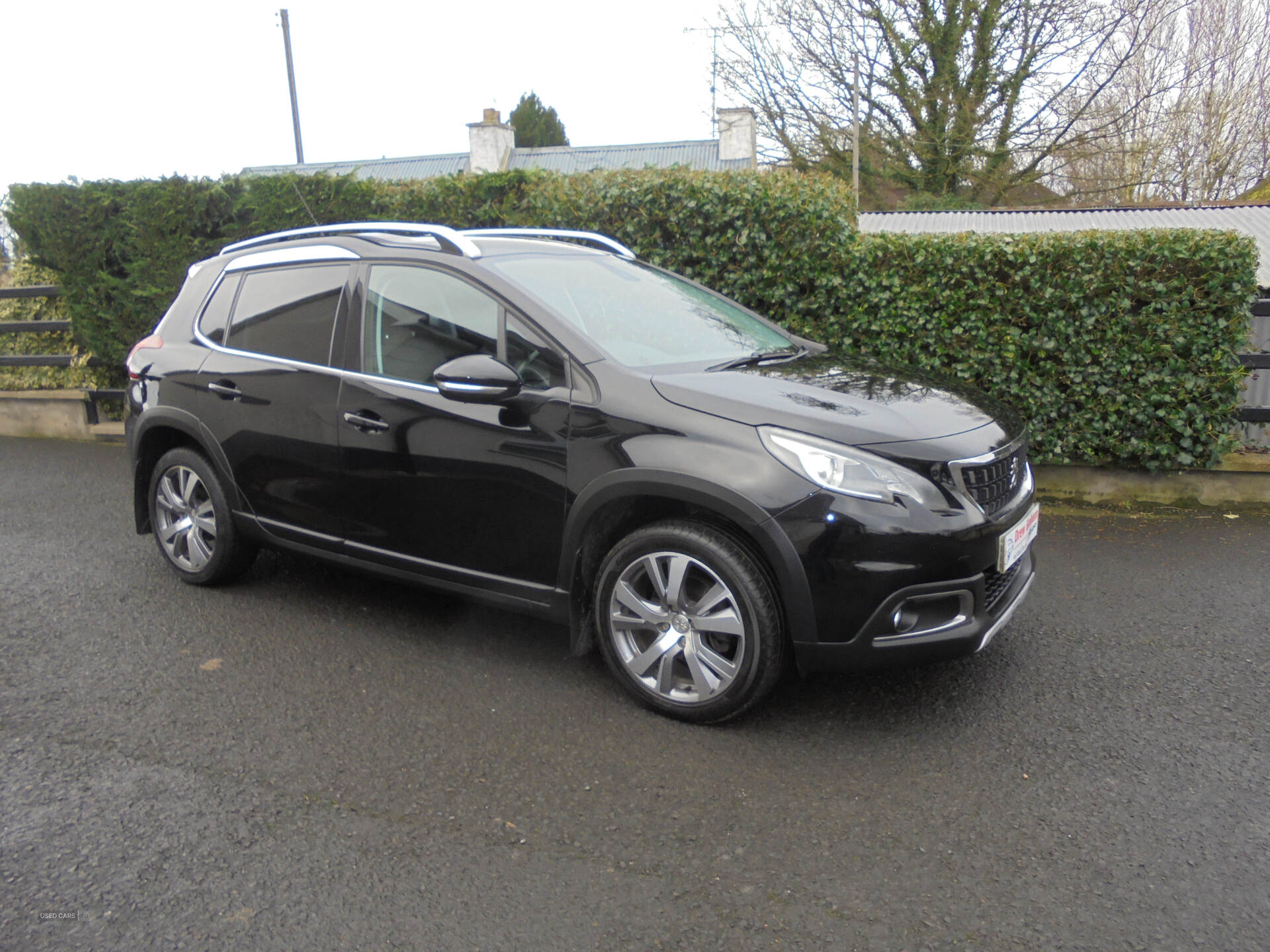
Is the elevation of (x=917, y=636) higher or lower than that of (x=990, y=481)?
lower

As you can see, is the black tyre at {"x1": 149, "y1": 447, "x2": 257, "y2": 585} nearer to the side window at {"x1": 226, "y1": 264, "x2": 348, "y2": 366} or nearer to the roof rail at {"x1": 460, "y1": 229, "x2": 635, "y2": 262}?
the side window at {"x1": 226, "y1": 264, "x2": 348, "y2": 366}

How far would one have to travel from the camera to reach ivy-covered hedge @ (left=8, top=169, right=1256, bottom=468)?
6.07 metres

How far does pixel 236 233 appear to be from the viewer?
8.84 meters

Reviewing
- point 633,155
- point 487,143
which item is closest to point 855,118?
point 633,155

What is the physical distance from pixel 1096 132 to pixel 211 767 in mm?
28875

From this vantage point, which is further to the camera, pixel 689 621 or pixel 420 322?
pixel 420 322

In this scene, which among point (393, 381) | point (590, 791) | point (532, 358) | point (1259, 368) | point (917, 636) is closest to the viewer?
point (590, 791)

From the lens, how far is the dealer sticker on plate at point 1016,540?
3289 millimetres

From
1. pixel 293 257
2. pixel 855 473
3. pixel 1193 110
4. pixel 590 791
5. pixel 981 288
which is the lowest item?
pixel 590 791

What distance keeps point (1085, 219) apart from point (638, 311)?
16404mm

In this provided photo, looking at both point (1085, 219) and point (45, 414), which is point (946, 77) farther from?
point (45, 414)

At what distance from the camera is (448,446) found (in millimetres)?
3736

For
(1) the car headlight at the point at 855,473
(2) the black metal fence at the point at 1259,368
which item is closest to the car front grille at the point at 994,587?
(1) the car headlight at the point at 855,473

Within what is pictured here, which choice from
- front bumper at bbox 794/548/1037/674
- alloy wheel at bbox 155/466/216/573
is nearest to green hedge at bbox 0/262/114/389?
alloy wheel at bbox 155/466/216/573
